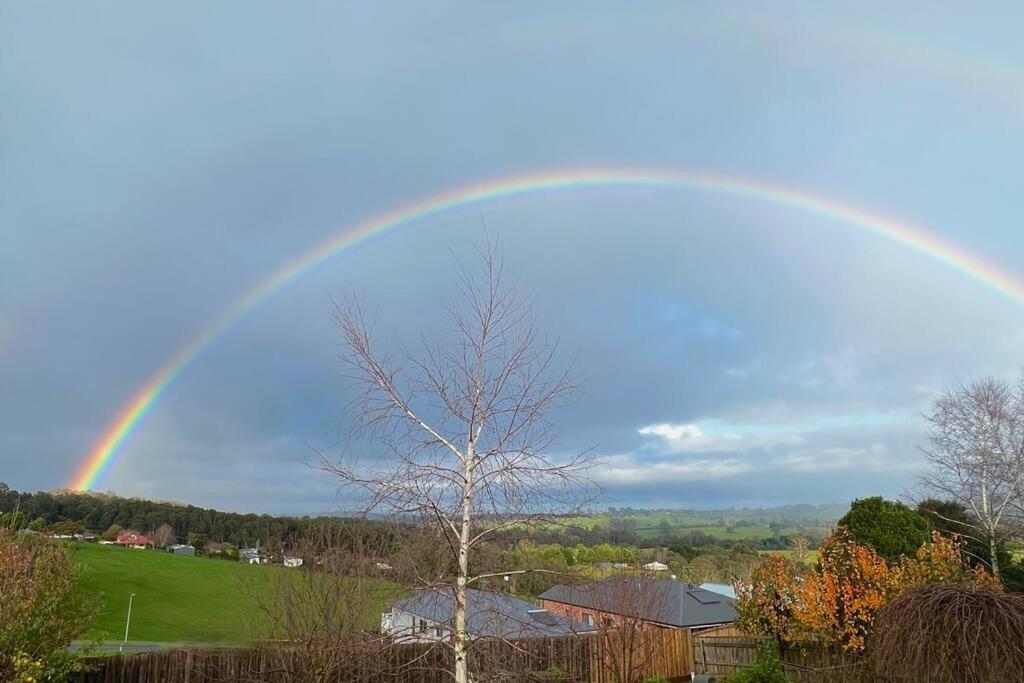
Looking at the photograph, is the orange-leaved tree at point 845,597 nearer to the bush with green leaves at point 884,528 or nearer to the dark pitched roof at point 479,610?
the bush with green leaves at point 884,528

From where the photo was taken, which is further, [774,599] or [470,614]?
[774,599]

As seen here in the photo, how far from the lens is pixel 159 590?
47000mm

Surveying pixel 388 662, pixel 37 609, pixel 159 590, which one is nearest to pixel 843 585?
pixel 388 662

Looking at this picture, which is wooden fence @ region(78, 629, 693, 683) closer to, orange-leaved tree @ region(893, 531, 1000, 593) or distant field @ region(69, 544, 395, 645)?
orange-leaved tree @ region(893, 531, 1000, 593)

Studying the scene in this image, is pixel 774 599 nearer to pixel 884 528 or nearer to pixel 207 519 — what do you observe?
pixel 884 528

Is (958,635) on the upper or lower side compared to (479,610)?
lower

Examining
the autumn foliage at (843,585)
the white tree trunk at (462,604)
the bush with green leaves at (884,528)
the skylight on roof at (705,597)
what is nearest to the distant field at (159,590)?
the skylight on roof at (705,597)

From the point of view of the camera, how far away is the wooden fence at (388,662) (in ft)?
27.3

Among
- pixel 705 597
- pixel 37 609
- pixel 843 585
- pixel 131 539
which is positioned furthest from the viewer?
pixel 131 539

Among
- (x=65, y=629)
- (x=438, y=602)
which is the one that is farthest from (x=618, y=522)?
(x=65, y=629)

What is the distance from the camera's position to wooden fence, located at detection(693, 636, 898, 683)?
12.0m

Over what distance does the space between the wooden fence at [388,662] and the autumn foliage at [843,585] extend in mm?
3539

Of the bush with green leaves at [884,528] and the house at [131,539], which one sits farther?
the house at [131,539]

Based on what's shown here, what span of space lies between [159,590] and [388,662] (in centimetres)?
4819
